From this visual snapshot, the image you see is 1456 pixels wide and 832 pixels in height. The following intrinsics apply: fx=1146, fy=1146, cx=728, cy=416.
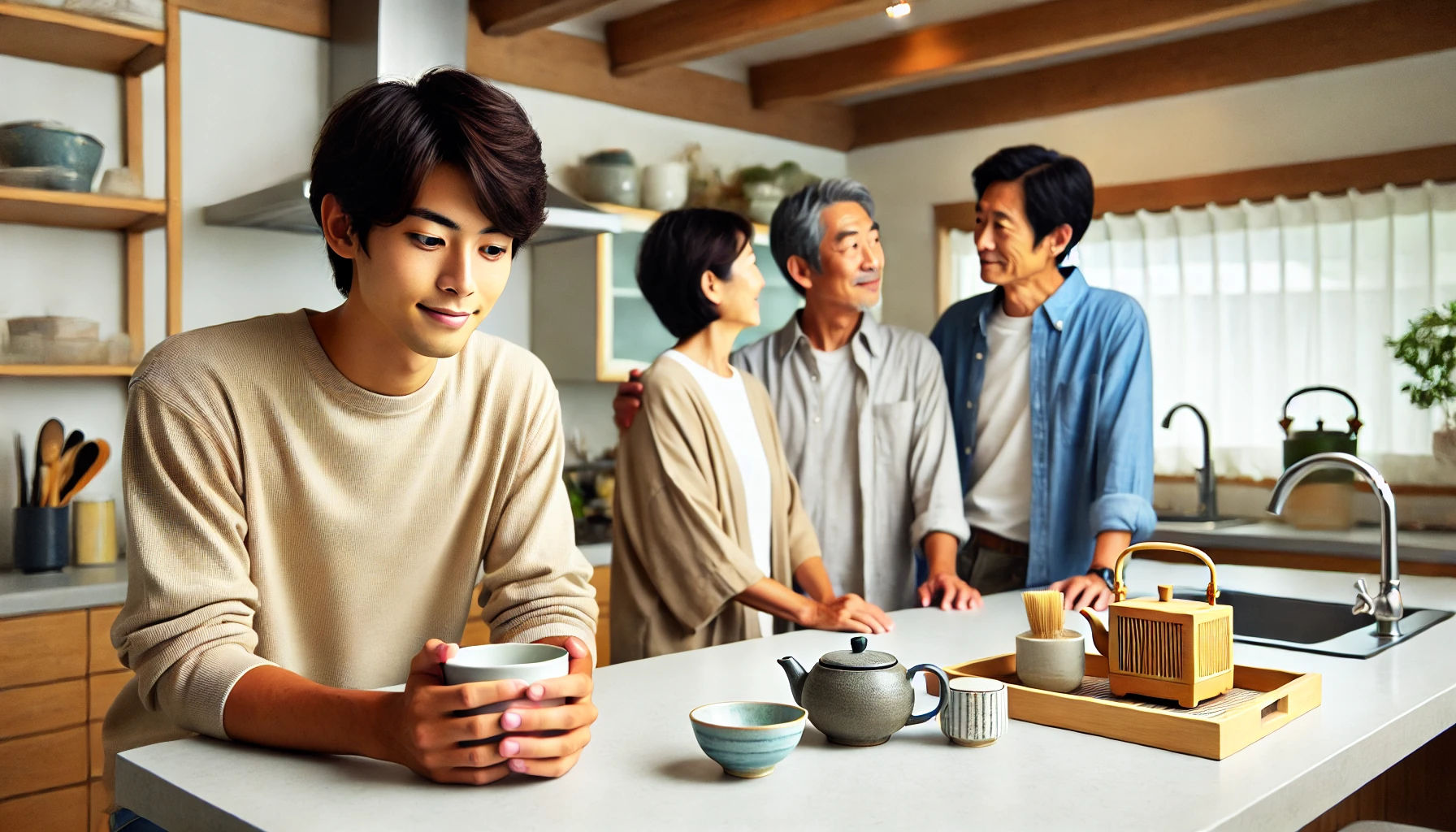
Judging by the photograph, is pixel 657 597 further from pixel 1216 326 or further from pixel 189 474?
pixel 1216 326

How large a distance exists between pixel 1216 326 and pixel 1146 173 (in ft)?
2.08

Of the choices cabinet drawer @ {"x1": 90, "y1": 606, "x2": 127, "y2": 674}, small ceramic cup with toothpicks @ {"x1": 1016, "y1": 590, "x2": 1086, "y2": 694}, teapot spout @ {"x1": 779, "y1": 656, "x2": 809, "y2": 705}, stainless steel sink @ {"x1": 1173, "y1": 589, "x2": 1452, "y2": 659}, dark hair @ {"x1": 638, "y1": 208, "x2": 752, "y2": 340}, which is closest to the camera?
teapot spout @ {"x1": 779, "y1": 656, "x2": 809, "y2": 705}

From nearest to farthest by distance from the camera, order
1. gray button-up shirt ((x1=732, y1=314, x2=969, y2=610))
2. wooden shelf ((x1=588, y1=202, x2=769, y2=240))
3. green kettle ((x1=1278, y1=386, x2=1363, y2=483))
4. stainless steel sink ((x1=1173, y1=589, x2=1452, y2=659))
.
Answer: stainless steel sink ((x1=1173, y1=589, x2=1452, y2=659)) < gray button-up shirt ((x1=732, y1=314, x2=969, y2=610)) < green kettle ((x1=1278, y1=386, x2=1363, y2=483)) < wooden shelf ((x1=588, y1=202, x2=769, y2=240))

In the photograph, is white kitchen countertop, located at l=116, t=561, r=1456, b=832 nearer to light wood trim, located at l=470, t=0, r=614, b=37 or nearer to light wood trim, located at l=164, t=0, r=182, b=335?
light wood trim, located at l=164, t=0, r=182, b=335

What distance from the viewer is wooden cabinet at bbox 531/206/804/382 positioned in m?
3.90

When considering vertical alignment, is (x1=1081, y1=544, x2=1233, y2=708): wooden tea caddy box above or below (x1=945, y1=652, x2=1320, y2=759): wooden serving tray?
above

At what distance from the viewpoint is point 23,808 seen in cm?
261

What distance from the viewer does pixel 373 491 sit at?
1.36 metres

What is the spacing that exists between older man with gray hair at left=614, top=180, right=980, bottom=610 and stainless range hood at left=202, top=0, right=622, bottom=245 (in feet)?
3.29

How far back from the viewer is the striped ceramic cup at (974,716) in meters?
1.22

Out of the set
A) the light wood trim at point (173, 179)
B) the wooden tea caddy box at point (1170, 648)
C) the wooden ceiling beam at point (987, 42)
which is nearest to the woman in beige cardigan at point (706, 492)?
the wooden tea caddy box at point (1170, 648)

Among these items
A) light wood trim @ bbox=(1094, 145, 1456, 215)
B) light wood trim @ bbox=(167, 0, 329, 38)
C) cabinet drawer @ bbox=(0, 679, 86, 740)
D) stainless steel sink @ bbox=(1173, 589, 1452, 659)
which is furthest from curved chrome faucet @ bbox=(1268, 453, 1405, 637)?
light wood trim @ bbox=(167, 0, 329, 38)

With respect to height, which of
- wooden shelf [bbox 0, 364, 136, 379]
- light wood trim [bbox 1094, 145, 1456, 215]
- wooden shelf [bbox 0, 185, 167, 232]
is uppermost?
light wood trim [bbox 1094, 145, 1456, 215]

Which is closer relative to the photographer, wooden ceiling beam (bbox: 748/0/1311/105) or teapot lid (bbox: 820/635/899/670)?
teapot lid (bbox: 820/635/899/670)
